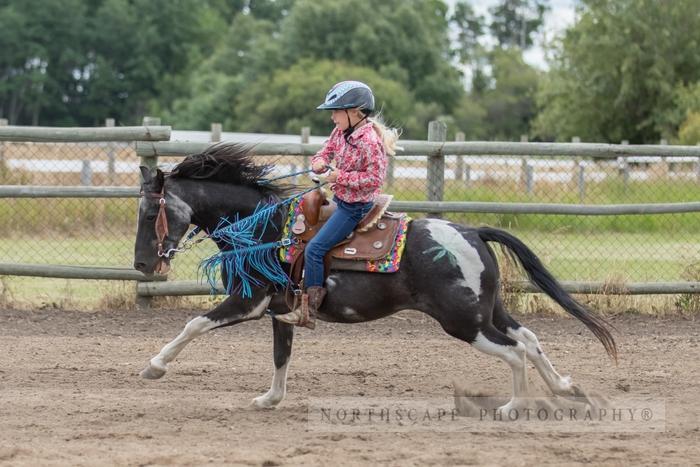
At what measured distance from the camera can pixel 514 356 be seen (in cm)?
650

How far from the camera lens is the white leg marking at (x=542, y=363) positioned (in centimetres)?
665

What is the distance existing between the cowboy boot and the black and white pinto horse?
0.09 m

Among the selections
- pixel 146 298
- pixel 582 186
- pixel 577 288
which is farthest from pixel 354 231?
pixel 582 186

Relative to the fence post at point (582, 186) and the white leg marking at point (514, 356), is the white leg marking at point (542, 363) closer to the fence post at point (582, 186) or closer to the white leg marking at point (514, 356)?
the white leg marking at point (514, 356)

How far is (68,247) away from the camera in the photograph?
13844 mm

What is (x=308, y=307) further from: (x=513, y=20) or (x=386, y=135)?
(x=513, y=20)

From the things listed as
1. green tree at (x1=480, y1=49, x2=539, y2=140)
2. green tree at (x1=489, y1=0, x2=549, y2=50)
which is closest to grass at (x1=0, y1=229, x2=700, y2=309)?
green tree at (x1=480, y1=49, x2=539, y2=140)

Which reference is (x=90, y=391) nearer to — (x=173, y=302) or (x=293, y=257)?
(x=293, y=257)

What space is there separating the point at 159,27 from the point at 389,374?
74.7 meters

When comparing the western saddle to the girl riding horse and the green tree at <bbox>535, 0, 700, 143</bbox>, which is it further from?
the green tree at <bbox>535, 0, 700, 143</bbox>

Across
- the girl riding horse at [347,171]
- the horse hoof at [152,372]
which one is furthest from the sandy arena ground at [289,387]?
the girl riding horse at [347,171]

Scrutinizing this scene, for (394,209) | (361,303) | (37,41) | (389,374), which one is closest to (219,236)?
(361,303)

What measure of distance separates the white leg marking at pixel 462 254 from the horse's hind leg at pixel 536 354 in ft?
1.17

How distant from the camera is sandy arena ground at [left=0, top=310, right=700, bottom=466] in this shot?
5.55 m
